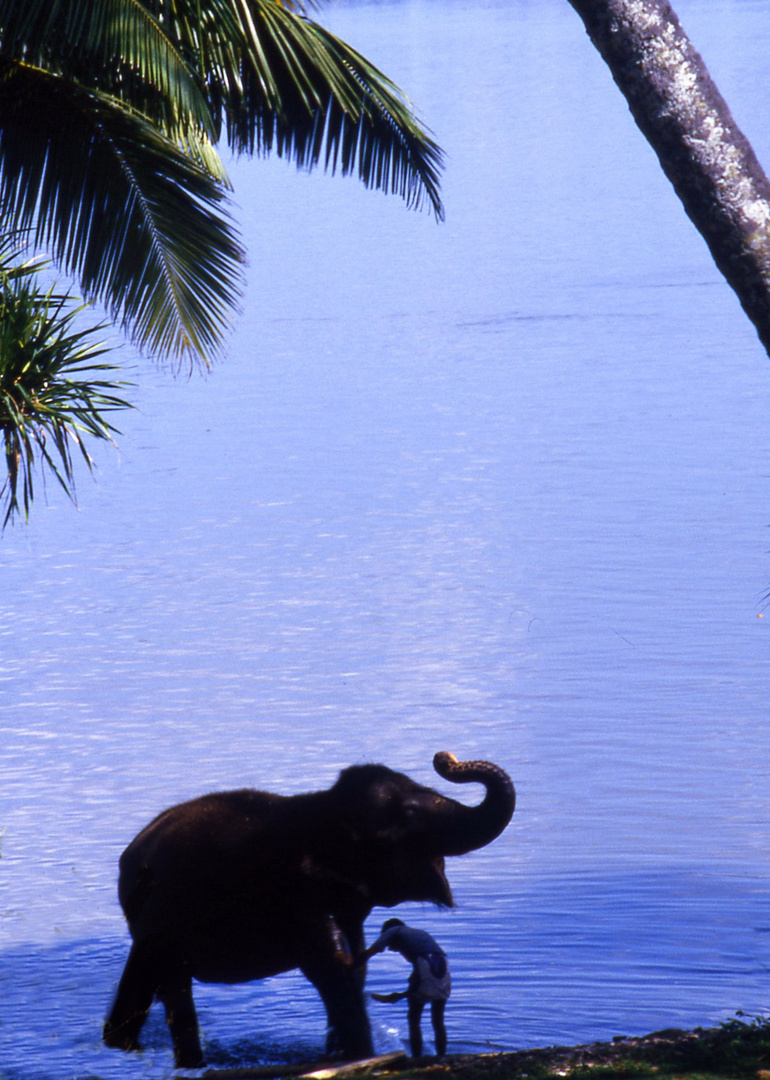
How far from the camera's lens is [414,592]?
521 inches

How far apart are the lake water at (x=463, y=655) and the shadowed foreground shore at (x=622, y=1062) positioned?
3.29 feet

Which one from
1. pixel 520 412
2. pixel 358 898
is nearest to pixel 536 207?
pixel 520 412

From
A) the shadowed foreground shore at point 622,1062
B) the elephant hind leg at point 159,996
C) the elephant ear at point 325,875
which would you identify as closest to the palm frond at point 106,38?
the elephant ear at point 325,875

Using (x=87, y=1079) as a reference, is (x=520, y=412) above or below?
above

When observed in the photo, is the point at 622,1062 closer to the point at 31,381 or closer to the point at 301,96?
the point at 31,381

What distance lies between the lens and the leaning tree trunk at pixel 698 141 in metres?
5.27

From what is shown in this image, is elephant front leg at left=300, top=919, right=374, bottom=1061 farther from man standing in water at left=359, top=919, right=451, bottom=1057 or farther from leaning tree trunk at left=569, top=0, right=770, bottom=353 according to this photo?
leaning tree trunk at left=569, top=0, right=770, bottom=353

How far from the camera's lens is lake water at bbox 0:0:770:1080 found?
7223 millimetres

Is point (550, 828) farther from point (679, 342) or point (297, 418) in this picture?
point (679, 342)

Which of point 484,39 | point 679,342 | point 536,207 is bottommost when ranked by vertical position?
point 679,342

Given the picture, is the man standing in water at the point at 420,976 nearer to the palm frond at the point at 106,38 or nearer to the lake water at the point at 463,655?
the lake water at the point at 463,655


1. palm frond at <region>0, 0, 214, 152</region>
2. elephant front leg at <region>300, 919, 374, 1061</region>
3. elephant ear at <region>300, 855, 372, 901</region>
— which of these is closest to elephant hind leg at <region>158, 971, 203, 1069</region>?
elephant front leg at <region>300, 919, 374, 1061</region>

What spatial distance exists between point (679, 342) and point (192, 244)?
50.6 feet

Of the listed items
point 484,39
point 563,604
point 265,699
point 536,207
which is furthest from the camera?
point 484,39
